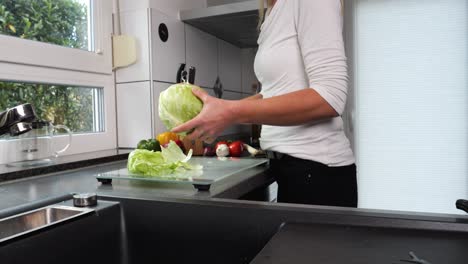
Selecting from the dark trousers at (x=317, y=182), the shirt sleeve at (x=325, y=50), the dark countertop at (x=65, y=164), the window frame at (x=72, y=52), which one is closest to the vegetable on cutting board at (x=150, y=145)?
the dark countertop at (x=65, y=164)

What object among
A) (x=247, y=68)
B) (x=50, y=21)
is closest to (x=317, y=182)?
(x=50, y=21)

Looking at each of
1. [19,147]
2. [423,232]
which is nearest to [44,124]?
[19,147]

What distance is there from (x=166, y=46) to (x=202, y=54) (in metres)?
0.34

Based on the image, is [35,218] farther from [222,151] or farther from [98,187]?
[222,151]

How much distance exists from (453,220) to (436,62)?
1743 millimetres

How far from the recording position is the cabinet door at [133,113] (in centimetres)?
148

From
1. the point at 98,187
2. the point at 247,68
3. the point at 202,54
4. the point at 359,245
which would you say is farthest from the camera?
the point at 247,68

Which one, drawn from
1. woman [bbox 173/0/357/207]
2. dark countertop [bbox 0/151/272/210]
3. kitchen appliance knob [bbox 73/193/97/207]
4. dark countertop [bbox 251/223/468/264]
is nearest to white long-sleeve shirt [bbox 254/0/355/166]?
woman [bbox 173/0/357/207]

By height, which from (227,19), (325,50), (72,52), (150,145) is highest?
(227,19)

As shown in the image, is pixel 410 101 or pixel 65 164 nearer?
pixel 65 164

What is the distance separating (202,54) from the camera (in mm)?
1889

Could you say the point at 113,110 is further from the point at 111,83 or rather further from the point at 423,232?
the point at 423,232

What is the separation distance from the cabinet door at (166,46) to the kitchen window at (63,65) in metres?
0.18

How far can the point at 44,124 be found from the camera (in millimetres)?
1094
